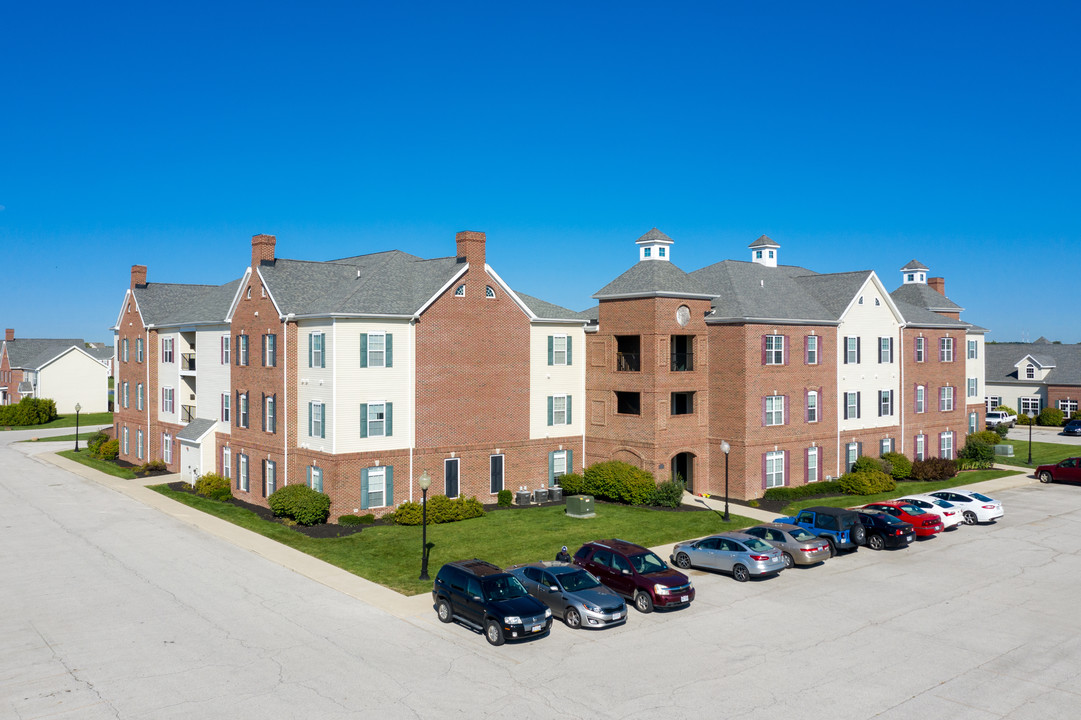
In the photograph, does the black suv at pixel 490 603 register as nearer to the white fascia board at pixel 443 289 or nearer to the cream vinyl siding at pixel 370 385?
the cream vinyl siding at pixel 370 385

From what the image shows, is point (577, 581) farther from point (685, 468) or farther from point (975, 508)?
point (975, 508)

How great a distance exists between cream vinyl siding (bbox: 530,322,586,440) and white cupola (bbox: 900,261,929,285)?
31.3 meters

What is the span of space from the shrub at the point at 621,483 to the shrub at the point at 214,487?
18677 mm

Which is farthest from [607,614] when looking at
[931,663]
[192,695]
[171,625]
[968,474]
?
[968,474]

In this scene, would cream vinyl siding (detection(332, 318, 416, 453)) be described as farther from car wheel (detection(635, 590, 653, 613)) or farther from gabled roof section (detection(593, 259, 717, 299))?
car wheel (detection(635, 590, 653, 613))

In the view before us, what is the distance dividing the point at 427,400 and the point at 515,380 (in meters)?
5.33

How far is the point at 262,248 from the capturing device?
39.3 metres

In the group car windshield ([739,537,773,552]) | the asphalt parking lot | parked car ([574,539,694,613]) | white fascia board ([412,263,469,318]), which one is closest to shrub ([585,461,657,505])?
the asphalt parking lot

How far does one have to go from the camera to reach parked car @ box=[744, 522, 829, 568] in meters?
27.9

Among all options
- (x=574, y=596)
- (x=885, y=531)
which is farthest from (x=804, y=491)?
(x=574, y=596)

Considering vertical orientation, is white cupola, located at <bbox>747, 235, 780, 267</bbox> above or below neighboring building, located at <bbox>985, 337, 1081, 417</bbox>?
above

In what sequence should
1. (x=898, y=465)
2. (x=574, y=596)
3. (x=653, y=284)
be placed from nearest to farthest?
(x=574, y=596)
(x=653, y=284)
(x=898, y=465)

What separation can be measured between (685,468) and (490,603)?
2447 cm

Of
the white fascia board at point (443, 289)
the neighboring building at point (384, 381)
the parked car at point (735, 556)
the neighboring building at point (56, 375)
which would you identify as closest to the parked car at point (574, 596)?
the parked car at point (735, 556)
